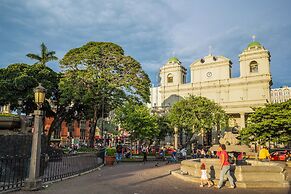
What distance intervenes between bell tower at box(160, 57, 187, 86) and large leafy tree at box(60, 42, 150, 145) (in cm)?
3505

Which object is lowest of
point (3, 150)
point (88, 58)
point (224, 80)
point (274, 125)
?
point (3, 150)

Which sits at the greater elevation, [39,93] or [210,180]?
[39,93]

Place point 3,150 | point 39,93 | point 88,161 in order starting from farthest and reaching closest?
1. point 88,161
2. point 3,150
3. point 39,93

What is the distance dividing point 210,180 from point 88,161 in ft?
28.8

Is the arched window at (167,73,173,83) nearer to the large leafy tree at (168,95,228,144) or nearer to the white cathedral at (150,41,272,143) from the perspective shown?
the white cathedral at (150,41,272,143)

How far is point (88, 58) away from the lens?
2984cm

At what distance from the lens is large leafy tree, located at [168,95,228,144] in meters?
40.3

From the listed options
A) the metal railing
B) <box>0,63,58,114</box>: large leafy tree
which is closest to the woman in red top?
the metal railing

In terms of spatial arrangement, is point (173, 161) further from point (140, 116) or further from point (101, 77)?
point (101, 77)

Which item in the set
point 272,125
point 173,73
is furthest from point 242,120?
point 272,125

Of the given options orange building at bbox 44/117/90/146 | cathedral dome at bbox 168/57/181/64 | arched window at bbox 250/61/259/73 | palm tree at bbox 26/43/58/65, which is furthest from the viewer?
cathedral dome at bbox 168/57/181/64

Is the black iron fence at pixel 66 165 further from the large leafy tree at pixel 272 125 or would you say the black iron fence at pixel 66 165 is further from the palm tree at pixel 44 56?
the palm tree at pixel 44 56

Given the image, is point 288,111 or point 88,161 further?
point 288,111

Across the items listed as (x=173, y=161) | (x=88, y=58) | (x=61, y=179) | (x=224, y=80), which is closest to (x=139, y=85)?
(x=88, y=58)
